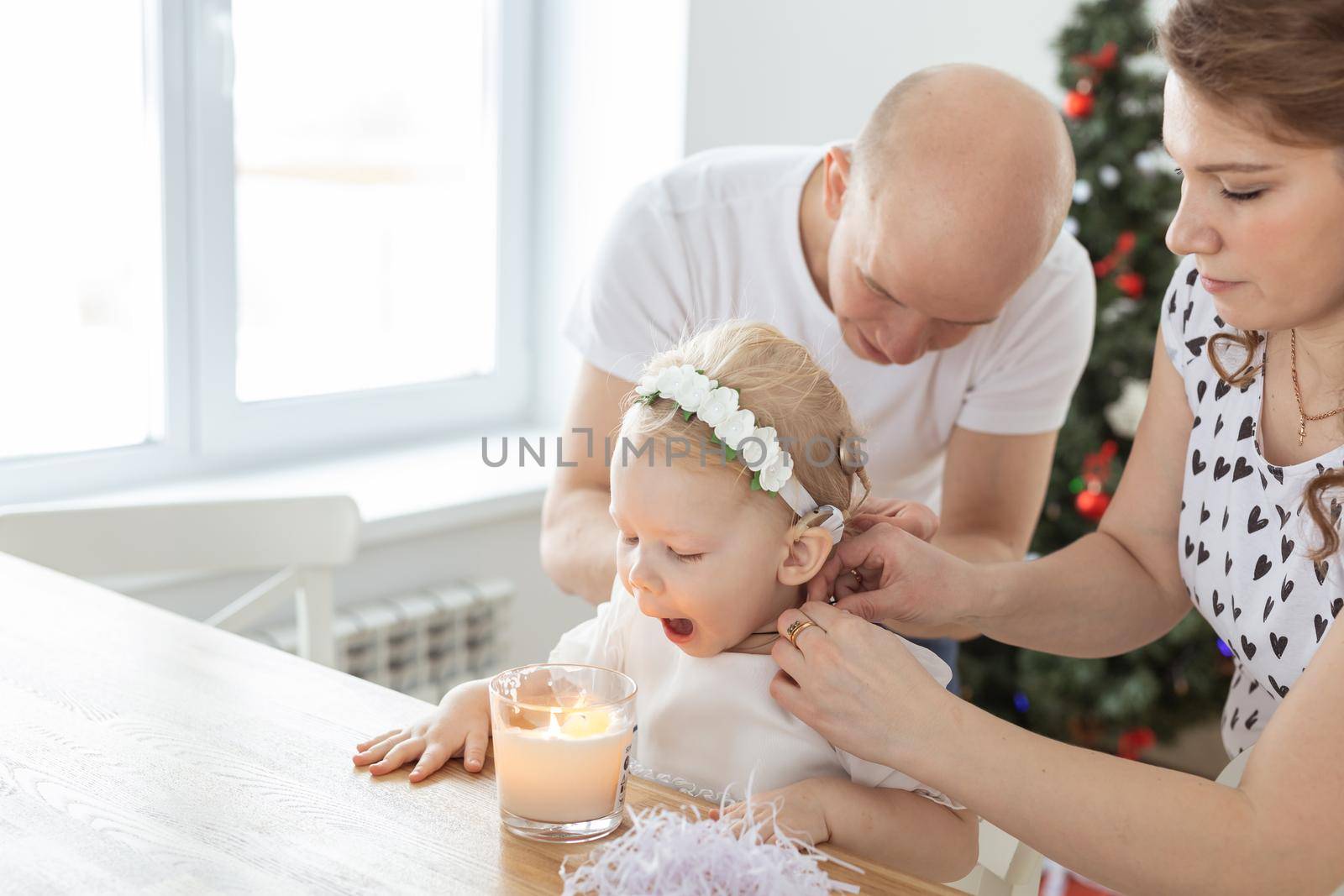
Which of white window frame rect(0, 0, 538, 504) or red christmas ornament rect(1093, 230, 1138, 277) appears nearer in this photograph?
white window frame rect(0, 0, 538, 504)

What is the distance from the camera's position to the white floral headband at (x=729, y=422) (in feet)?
3.87

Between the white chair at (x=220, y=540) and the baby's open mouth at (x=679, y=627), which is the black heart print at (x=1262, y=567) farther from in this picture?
the white chair at (x=220, y=540)

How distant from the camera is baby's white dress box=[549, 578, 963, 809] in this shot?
1.22m

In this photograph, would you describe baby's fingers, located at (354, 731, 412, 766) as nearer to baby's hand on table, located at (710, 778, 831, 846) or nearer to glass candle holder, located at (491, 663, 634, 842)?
glass candle holder, located at (491, 663, 634, 842)

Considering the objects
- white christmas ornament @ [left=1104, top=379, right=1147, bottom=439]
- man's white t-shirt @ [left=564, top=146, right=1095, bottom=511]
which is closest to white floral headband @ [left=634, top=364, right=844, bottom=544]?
man's white t-shirt @ [left=564, top=146, right=1095, bottom=511]

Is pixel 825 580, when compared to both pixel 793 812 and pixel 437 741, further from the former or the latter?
pixel 437 741

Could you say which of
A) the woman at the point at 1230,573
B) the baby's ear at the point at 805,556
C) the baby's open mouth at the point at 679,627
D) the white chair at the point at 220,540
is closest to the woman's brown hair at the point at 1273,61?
the woman at the point at 1230,573

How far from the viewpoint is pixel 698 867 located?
886 mm

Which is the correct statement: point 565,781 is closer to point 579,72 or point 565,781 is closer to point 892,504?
point 892,504

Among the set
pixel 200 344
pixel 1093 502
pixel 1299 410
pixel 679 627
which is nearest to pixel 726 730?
pixel 679 627

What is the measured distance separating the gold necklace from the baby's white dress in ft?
1.48

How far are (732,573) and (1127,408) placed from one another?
2.07 meters

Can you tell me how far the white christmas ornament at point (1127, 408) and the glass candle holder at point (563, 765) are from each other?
2.27 m

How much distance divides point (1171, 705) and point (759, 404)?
2363mm
